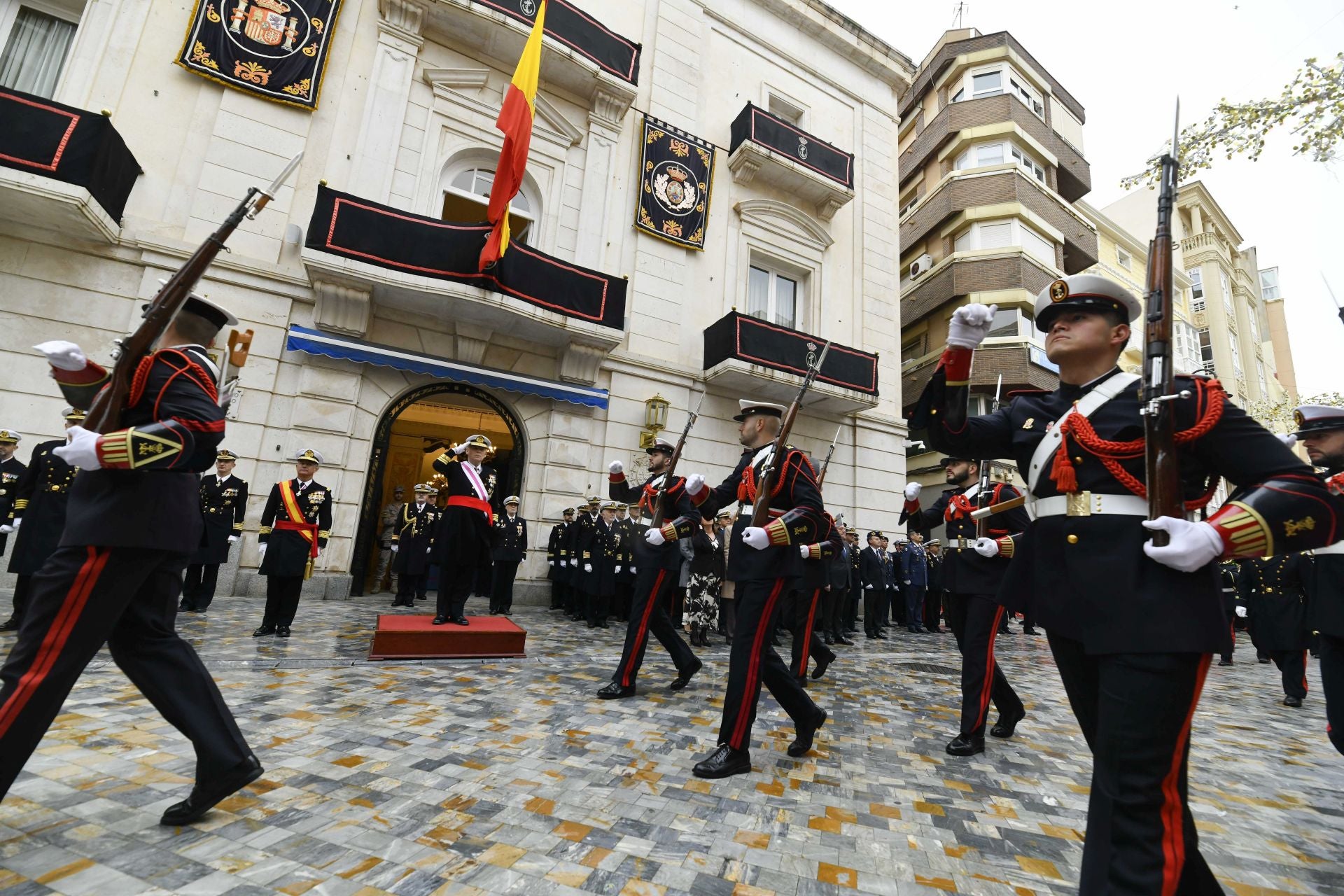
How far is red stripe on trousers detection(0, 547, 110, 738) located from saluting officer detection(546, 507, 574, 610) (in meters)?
8.04

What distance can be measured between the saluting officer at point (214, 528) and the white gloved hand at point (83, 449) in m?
5.57

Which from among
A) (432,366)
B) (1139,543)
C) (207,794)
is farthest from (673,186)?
(207,794)

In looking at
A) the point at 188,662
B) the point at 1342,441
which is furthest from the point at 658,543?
the point at 1342,441

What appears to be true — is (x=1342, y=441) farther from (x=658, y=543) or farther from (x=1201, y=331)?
(x=1201, y=331)

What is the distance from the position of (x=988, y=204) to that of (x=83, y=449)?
22.2 metres

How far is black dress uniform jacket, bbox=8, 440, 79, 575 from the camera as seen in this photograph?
227 inches

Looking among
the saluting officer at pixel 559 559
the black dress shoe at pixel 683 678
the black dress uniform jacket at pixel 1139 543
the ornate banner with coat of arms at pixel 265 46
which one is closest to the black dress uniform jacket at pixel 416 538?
the saluting officer at pixel 559 559

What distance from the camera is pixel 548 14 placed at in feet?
37.4

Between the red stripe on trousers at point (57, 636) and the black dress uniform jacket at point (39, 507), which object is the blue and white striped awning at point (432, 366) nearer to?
the black dress uniform jacket at point (39, 507)

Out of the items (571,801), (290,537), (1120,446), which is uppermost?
(1120,446)

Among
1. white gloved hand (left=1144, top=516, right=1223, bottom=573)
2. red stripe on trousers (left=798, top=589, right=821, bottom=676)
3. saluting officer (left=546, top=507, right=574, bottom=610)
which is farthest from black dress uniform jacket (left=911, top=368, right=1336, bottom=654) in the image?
saluting officer (left=546, top=507, right=574, bottom=610)

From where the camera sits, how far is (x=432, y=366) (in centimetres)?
1010

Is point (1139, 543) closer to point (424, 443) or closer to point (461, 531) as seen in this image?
point (461, 531)

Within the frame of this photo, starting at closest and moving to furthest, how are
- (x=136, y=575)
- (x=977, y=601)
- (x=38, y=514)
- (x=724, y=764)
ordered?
(x=136, y=575), (x=724, y=764), (x=977, y=601), (x=38, y=514)
